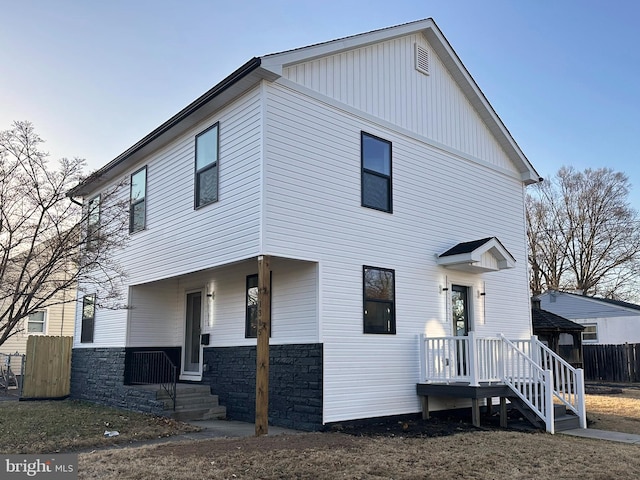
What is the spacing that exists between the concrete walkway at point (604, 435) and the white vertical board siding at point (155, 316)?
9130mm

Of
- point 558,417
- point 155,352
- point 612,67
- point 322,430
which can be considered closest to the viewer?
point 322,430

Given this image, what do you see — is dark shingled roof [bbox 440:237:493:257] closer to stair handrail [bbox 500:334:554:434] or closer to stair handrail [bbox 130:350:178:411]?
stair handrail [bbox 500:334:554:434]

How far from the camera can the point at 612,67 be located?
1920 cm

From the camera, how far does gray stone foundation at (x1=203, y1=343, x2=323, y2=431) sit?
986 centimetres

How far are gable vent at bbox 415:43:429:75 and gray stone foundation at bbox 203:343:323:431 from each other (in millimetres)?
6707

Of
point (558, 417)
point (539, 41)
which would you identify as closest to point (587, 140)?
point (539, 41)

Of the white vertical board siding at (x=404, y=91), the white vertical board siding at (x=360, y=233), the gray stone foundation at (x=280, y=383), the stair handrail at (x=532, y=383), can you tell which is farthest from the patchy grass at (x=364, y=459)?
the white vertical board siding at (x=404, y=91)

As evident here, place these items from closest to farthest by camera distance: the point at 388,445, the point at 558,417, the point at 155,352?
the point at 388,445 → the point at 558,417 → the point at 155,352

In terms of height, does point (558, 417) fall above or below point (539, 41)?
below

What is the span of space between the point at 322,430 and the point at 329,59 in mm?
6708

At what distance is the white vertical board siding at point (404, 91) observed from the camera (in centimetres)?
1102

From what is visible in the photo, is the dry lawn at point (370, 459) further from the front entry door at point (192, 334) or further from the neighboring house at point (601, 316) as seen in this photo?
the neighboring house at point (601, 316)

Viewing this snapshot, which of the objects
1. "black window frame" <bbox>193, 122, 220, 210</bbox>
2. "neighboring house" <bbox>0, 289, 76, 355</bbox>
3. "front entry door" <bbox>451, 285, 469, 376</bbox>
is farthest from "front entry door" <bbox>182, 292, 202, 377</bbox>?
"neighboring house" <bbox>0, 289, 76, 355</bbox>

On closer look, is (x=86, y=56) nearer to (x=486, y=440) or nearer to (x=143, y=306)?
(x=143, y=306)
